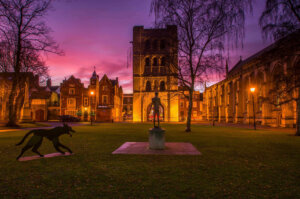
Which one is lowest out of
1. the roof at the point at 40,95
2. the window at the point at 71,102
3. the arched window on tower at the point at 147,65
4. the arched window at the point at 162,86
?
the window at the point at 71,102

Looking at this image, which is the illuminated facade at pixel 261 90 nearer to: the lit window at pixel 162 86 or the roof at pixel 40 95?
the lit window at pixel 162 86

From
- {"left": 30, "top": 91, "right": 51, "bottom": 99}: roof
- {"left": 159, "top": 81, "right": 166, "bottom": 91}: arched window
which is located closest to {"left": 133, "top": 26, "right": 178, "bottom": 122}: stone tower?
{"left": 159, "top": 81, "right": 166, "bottom": 91}: arched window

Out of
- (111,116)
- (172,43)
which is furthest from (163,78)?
(172,43)

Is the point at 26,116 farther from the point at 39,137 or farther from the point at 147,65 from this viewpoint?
the point at 39,137

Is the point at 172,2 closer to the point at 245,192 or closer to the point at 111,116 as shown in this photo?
the point at 245,192

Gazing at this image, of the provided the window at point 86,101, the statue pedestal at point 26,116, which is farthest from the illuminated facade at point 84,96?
the statue pedestal at point 26,116

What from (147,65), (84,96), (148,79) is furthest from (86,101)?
(147,65)

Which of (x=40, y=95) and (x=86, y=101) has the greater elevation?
(x=40, y=95)

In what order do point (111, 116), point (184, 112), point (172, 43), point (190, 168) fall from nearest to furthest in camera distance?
point (190, 168) → point (172, 43) → point (111, 116) → point (184, 112)

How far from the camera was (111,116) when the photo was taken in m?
50.2

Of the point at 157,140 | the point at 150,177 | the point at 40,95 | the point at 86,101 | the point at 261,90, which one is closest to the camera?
the point at 150,177

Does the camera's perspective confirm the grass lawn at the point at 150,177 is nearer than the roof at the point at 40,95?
Yes

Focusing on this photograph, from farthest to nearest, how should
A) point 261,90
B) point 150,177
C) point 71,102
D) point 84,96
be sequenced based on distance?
point 84,96
point 71,102
point 261,90
point 150,177

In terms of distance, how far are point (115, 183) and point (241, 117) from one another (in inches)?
1622
